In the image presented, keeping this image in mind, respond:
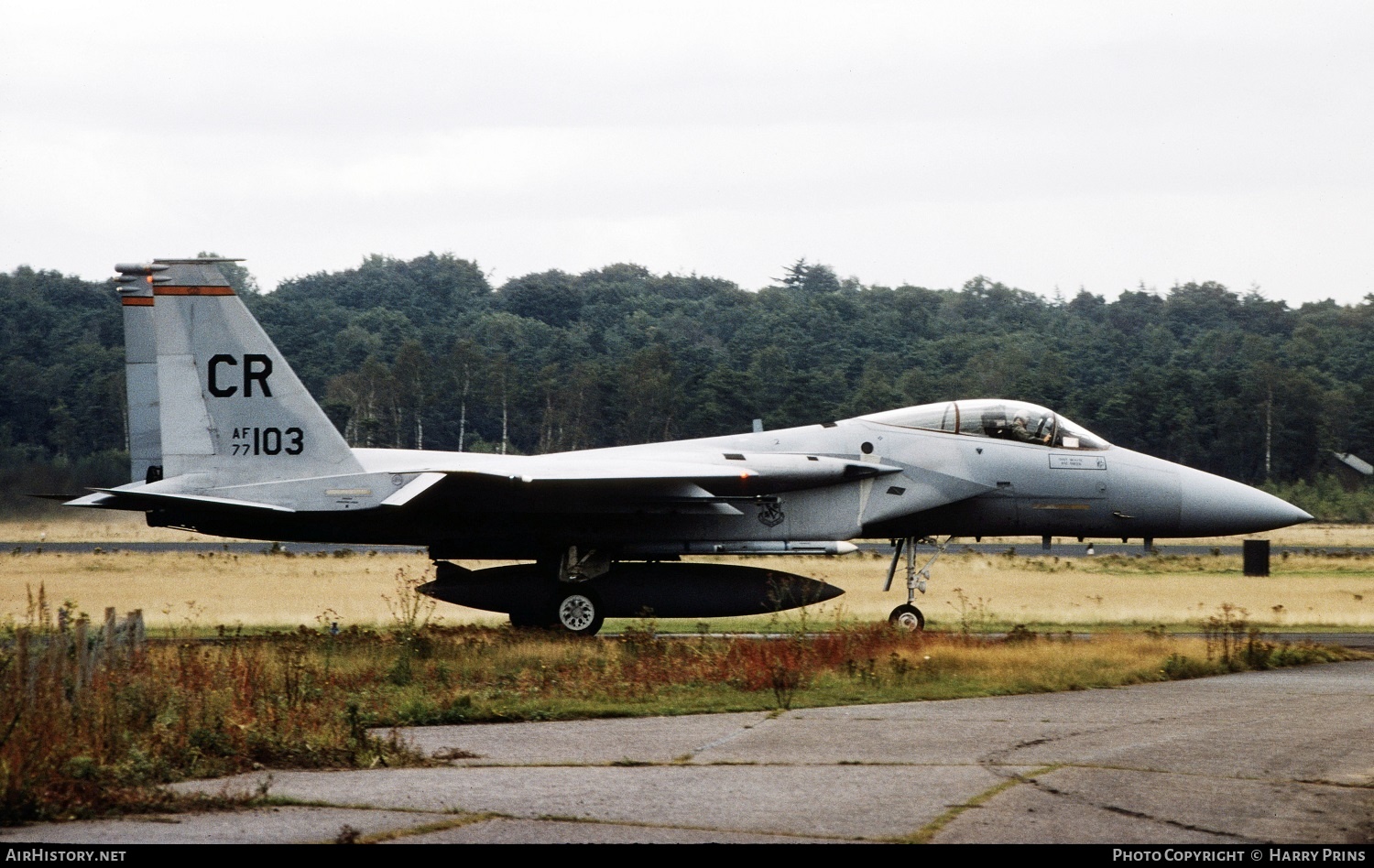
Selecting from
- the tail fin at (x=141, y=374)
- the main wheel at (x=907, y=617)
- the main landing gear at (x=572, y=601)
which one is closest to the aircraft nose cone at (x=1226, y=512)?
the main wheel at (x=907, y=617)

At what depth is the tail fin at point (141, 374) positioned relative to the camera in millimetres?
19406

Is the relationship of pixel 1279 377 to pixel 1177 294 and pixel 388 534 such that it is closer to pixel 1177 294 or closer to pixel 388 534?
pixel 388 534

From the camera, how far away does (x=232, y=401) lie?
691 inches

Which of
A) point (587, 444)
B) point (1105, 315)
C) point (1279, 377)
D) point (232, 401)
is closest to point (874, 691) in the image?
point (232, 401)

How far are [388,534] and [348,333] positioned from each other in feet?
219

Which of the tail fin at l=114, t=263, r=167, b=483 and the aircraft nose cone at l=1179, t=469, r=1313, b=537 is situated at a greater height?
the tail fin at l=114, t=263, r=167, b=483

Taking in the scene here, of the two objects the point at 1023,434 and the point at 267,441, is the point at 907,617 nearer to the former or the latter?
the point at 1023,434

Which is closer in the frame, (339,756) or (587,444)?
(339,756)

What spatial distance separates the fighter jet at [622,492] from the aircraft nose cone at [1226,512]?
2cm

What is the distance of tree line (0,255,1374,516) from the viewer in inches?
2274

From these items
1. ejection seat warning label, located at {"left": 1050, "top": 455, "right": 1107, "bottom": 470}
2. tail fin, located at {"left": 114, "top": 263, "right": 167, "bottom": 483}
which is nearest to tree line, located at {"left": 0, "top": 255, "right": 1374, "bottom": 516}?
tail fin, located at {"left": 114, "top": 263, "right": 167, "bottom": 483}

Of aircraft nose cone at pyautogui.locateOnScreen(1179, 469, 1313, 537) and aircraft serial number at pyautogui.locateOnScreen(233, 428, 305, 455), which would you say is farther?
aircraft nose cone at pyautogui.locateOnScreen(1179, 469, 1313, 537)

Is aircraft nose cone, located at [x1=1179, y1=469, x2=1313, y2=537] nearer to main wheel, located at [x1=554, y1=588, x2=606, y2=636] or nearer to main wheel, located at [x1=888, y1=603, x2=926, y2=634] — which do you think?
main wheel, located at [x1=888, y1=603, x2=926, y2=634]

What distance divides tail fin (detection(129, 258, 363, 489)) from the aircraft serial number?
0.4 inches
